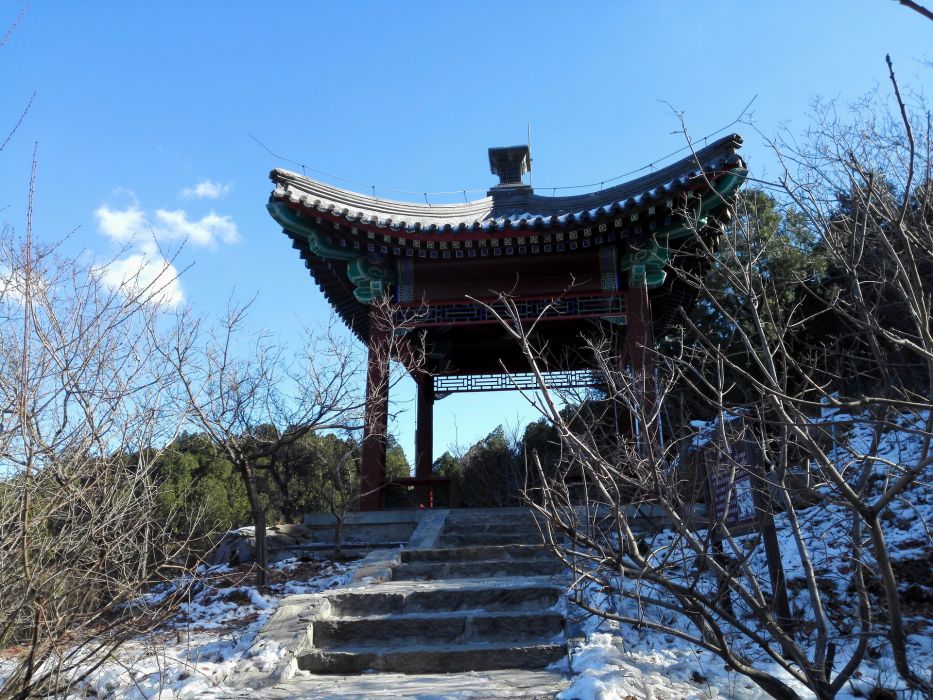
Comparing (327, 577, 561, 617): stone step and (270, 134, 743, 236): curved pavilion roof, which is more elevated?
(270, 134, 743, 236): curved pavilion roof

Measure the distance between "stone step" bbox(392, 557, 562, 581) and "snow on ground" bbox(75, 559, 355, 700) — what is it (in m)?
0.74

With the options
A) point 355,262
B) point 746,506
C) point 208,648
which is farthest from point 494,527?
point 355,262

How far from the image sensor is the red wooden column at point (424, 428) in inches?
406

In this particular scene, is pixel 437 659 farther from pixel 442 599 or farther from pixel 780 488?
pixel 780 488

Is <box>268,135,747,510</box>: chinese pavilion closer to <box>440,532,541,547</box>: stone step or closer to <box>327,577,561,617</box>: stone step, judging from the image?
<box>440,532,541,547</box>: stone step

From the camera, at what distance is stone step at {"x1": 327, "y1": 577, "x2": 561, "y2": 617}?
4879 mm

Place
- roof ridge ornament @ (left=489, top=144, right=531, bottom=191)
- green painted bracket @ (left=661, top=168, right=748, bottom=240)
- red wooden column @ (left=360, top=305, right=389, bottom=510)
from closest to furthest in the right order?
green painted bracket @ (left=661, top=168, right=748, bottom=240), red wooden column @ (left=360, top=305, right=389, bottom=510), roof ridge ornament @ (left=489, top=144, right=531, bottom=191)

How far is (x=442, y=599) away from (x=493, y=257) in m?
5.00

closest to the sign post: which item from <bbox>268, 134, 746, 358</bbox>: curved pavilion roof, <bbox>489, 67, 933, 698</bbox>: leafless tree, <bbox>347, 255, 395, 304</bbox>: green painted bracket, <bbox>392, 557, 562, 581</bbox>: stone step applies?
<bbox>489, 67, 933, 698</bbox>: leafless tree

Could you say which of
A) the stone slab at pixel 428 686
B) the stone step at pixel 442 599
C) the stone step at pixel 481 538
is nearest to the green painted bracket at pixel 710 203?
the stone step at pixel 481 538

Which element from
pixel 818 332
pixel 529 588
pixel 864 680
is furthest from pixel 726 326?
pixel 864 680

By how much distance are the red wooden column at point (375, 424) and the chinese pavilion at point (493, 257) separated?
16mm

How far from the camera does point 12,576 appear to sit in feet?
9.96

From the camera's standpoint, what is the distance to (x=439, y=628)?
454 centimetres
